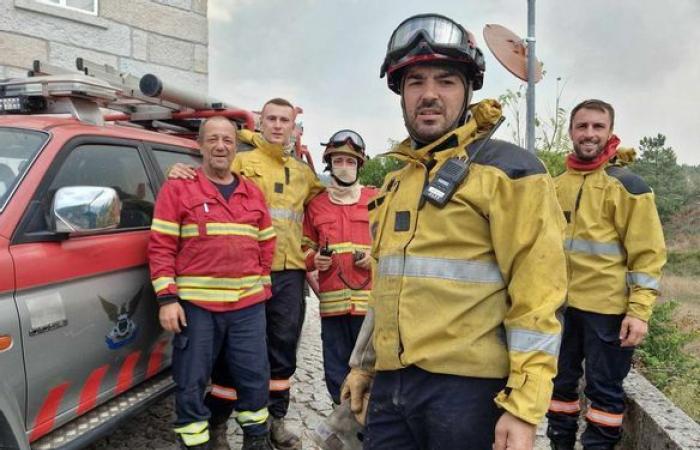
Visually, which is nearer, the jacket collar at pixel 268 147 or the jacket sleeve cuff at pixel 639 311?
the jacket sleeve cuff at pixel 639 311

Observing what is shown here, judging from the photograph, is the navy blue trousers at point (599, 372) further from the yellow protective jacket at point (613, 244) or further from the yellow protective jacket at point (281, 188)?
the yellow protective jacket at point (281, 188)

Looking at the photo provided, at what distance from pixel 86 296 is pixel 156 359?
75 centimetres

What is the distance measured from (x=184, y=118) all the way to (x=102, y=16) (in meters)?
3.35

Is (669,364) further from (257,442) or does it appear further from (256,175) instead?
(256,175)

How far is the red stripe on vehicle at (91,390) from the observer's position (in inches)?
101

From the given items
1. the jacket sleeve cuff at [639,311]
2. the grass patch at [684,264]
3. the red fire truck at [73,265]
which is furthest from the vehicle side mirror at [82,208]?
the grass patch at [684,264]

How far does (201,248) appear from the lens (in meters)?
2.89

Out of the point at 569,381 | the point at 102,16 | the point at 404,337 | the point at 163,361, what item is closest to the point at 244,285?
the point at 163,361

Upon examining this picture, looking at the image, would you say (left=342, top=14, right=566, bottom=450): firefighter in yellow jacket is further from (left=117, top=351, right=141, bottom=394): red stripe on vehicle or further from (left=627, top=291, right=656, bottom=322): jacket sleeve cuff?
(left=627, top=291, right=656, bottom=322): jacket sleeve cuff

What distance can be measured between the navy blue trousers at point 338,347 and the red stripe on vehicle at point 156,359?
1043mm

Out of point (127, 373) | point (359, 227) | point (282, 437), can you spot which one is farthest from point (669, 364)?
point (127, 373)

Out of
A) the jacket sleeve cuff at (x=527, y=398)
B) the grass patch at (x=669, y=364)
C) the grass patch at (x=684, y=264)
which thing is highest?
the jacket sleeve cuff at (x=527, y=398)

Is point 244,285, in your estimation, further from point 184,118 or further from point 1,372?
point 184,118

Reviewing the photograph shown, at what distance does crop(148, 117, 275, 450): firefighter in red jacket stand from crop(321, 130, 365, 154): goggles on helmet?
776 mm
